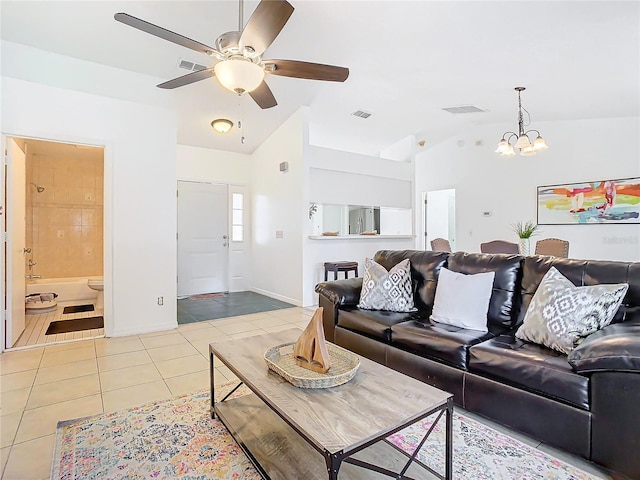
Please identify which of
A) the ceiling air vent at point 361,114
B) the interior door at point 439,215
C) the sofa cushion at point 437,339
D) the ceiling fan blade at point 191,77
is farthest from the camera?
the interior door at point 439,215

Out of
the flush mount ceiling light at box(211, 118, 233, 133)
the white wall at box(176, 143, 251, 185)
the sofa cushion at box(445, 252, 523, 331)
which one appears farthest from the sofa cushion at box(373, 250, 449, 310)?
the white wall at box(176, 143, 251, 185)

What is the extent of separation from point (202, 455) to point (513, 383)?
1639 millimetres

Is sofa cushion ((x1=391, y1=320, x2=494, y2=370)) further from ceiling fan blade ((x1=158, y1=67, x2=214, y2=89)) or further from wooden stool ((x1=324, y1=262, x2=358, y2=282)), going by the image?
wooden stool ((x1=324, y1=262, x2=358, y2=282))

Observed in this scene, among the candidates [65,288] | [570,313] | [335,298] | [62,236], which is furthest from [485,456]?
[62,236]

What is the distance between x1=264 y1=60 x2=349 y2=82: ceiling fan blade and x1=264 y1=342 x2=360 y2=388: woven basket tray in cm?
195

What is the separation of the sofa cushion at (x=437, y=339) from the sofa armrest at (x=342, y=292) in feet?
2.05

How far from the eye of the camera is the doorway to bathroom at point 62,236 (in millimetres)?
4759

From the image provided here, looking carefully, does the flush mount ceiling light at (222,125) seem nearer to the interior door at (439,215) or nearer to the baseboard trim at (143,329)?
the baseboard trim at (143,329)

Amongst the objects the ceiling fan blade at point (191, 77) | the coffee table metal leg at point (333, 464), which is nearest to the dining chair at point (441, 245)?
the ceiling fan blade at point (191, 77)

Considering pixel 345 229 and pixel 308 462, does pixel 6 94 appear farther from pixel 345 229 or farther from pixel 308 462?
pixel 345 229

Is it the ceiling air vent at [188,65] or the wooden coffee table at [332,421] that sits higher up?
the ceiling air vent at [188,65]

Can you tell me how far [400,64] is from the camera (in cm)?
400

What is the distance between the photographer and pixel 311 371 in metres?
1.64

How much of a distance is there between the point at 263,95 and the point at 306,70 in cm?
57
